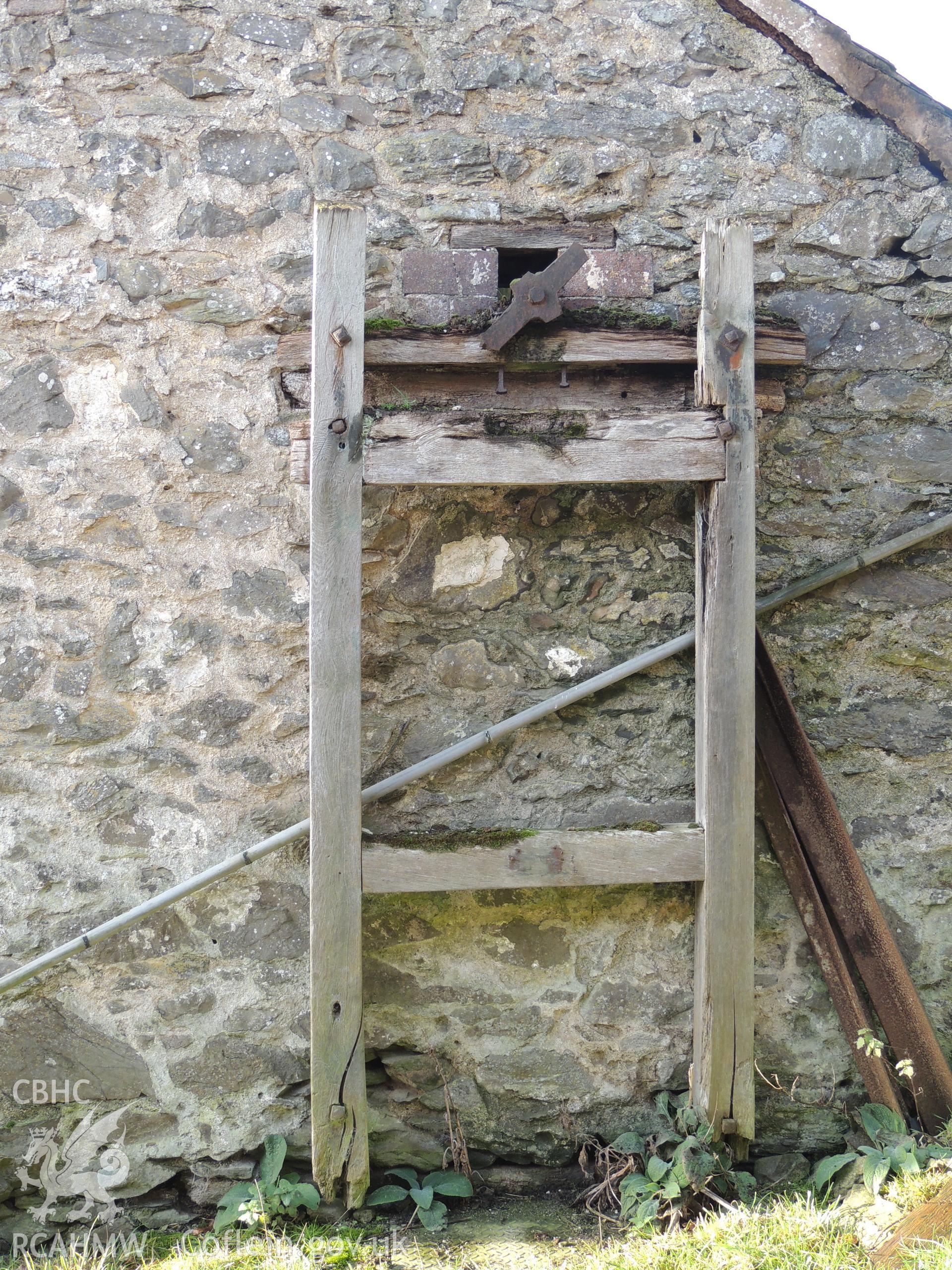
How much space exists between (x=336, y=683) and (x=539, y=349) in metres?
1.02

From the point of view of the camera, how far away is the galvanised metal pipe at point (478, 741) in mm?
2260

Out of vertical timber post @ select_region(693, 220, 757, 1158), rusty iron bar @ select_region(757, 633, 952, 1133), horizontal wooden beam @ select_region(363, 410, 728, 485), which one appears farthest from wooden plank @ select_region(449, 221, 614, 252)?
rusty iron bar @ select_region(757, 633, 952, 1133)

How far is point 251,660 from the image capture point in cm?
241

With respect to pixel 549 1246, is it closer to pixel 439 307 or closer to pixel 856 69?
pixel 439 307

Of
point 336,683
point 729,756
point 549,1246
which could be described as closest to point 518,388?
point 336,683

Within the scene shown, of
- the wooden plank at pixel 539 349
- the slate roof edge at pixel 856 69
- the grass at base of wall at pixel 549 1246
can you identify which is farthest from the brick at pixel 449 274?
the grass at base of wall at pixel 549 1246

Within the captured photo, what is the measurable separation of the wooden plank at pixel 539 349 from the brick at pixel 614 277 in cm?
19

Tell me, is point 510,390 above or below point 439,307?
below

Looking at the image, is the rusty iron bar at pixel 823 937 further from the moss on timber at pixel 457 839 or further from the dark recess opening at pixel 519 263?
the dark recess opening at pixel 519 263

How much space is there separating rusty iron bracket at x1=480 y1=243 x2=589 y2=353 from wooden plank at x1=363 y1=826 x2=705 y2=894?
128cm

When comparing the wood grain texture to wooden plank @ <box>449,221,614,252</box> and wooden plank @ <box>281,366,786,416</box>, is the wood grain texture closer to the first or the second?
wooden plank @ <box>281,366,786,416</box>

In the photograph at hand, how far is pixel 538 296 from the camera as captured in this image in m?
2.22

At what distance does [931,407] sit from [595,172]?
3.78ft

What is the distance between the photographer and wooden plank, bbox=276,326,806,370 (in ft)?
7.53
